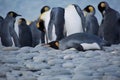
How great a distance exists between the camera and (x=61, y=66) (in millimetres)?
1363

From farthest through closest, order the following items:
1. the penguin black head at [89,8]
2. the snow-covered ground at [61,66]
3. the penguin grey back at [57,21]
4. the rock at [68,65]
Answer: the penguin black head at [89,8] → the penguin grey back at [57,21] → the rock at [68,65] → the snow-covered ground at [61,66]

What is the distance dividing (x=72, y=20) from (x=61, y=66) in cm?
90

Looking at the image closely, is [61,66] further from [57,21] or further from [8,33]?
[8,33]

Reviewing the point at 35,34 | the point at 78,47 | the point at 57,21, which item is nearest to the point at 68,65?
the point at 78,47

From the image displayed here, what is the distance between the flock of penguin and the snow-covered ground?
22cm

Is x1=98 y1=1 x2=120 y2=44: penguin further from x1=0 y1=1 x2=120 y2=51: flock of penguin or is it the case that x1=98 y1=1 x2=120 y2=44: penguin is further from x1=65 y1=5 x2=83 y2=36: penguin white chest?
x1=65 y1=5 x2=83 y2=36: penguin white chest

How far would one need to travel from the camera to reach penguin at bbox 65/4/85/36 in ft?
7.34

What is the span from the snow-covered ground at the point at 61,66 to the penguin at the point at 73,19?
1.99ft

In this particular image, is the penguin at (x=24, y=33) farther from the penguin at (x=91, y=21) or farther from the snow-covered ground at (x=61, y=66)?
the snow-covered ground at (x=61, y=66)

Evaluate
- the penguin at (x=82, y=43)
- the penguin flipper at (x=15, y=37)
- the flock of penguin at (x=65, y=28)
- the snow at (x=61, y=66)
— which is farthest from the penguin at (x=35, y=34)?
the snow at (x=61, y=66)

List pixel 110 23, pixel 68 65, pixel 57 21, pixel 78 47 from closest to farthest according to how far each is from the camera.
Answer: pixel 68 65
pixel 78 47
pixel 57 21
pixel 110 23

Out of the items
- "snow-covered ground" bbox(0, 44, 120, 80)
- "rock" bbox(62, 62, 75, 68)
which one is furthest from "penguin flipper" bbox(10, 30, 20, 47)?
"rock" bbox(62, 62, 75, 68)

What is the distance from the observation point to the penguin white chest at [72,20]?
7.33 ft

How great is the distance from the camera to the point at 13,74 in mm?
1214
